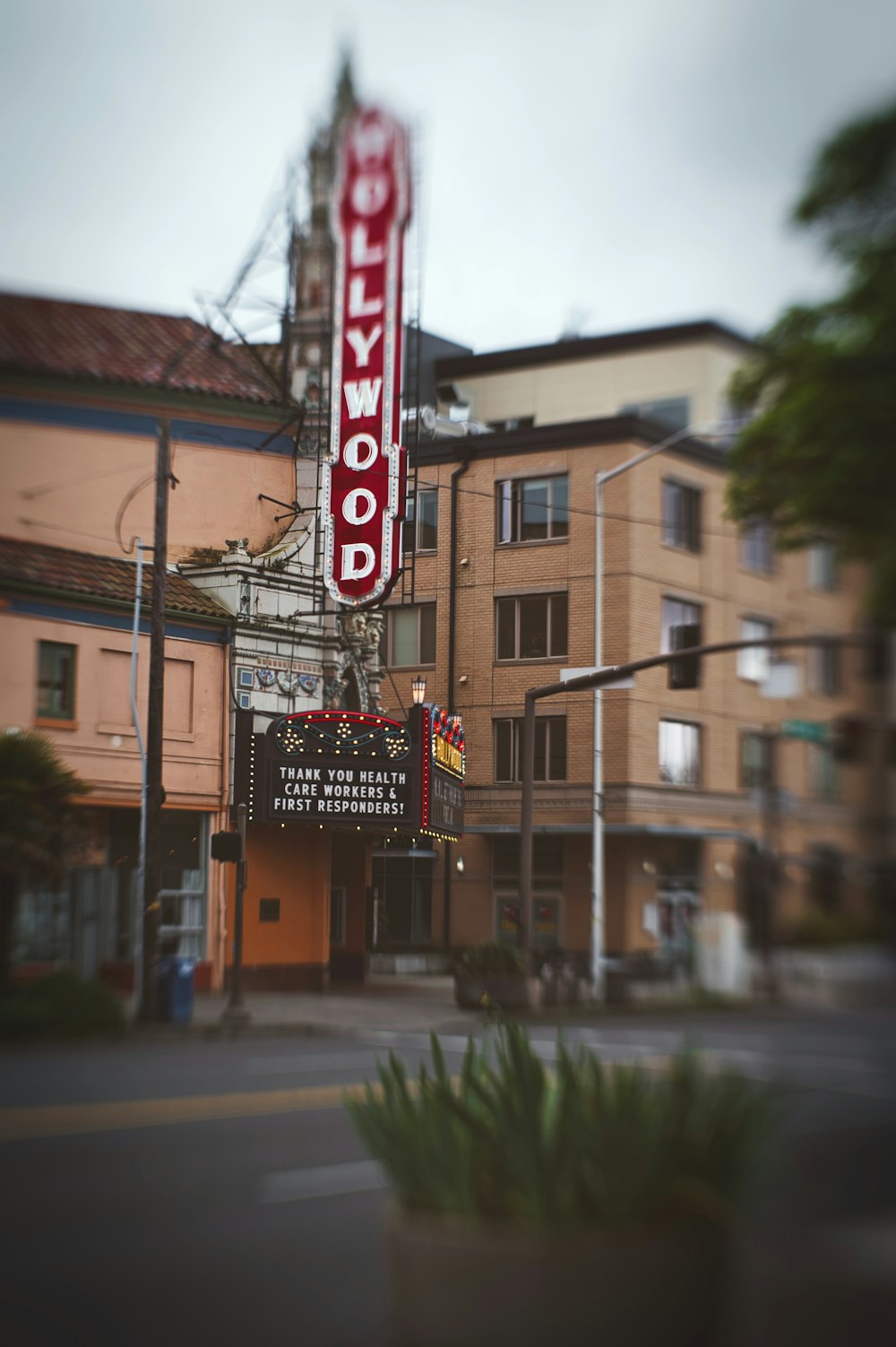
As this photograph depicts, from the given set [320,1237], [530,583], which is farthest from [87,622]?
[320,1237]

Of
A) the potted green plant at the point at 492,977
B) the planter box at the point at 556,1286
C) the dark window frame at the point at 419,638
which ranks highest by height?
the dark window frame at the point at 419,638

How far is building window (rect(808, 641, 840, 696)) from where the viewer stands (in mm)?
3160

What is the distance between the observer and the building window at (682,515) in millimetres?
3566

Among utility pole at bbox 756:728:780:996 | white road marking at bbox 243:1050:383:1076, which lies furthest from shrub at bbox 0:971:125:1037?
utility pole at bbox 756:728:780:996

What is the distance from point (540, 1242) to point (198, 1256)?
2.23m

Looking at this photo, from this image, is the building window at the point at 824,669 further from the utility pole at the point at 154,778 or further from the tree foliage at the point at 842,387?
the utility pole at the point at 154,778

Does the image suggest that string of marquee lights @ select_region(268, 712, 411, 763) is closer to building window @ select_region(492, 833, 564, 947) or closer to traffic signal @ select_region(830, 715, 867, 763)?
building window @ select_region(492, 833, 564, 947)

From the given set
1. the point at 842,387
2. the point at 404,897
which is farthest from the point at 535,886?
the point at 842,387

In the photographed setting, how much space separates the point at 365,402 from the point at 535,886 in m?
1.37

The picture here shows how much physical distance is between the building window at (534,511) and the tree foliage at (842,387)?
68 cm

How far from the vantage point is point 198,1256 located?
5266 mm

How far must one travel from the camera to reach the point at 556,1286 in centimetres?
342

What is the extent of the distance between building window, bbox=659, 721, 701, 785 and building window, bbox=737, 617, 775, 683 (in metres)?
0.19

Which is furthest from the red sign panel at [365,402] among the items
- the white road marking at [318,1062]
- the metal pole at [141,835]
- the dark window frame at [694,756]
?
the white road marking at [318,1062]
